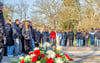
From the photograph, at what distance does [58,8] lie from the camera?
22.4 meters

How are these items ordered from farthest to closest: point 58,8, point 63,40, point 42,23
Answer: point 42,23
point 58,8
point 63,40

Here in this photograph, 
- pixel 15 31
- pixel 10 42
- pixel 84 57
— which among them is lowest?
pixel 84 57

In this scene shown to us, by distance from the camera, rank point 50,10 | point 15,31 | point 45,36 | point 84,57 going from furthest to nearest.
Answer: point 50,10, point 45,36, point 84,57, point 15,31

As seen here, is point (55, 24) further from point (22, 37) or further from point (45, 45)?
point (45, 45)

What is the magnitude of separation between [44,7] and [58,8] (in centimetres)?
234

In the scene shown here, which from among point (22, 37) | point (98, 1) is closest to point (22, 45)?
point (22, 37)

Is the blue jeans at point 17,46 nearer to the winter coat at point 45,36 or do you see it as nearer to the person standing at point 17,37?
the person standing at point 17,37

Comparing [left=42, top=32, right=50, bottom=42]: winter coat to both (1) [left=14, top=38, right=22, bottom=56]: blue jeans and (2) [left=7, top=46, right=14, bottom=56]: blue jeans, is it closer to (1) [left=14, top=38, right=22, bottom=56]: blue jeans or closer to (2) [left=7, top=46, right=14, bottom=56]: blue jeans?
(1) [left=14, top=38, right=22, bottom=56]: blue jeans

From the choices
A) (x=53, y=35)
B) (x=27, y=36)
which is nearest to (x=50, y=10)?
(x=53, y=35)

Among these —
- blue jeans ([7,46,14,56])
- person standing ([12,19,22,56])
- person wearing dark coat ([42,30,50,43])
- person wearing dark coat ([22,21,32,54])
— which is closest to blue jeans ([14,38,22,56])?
person standing ([12,19,22,56])

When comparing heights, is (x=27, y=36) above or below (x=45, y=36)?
above

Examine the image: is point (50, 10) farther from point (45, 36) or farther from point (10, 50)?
point (10, 50)

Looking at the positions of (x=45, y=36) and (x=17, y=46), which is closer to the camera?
(x=17, y=46)

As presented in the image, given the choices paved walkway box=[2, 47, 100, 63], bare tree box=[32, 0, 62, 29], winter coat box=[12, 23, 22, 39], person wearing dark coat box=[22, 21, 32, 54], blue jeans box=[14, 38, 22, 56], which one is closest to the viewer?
paved walkway box=[2, 47, 100, 63]
